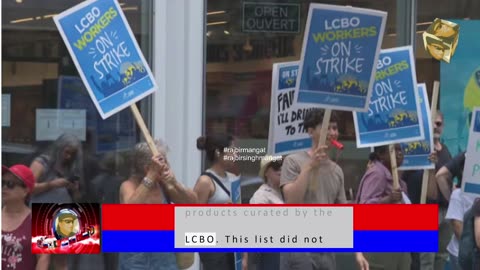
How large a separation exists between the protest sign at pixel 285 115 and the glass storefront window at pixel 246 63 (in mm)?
32

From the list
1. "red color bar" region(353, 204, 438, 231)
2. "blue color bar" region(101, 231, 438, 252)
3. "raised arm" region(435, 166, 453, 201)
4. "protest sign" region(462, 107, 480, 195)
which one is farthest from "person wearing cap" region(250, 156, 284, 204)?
"protest sign" region(462, 107, 480, 195)

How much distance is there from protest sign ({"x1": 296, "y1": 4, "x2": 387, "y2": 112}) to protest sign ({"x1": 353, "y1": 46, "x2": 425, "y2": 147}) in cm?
8

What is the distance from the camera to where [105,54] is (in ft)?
15.1

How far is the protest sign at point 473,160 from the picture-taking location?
4.82 metres

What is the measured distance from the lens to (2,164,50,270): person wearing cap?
459 cm

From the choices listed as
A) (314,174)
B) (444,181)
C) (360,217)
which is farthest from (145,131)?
(444,181)

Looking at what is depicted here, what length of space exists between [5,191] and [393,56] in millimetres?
2160

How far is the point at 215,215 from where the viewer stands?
185 inches

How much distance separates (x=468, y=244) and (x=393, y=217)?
0.48 meters

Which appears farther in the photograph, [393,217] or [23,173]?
[393,217]

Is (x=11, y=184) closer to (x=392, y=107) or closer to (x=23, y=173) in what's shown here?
(x=23, y=173)

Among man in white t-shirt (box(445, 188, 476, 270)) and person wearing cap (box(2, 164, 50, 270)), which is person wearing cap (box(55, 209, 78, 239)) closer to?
person wearing cap (box(2, 164, 50, 270))

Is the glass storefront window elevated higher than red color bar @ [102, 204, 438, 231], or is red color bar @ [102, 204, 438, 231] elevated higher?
the glass storefront window
